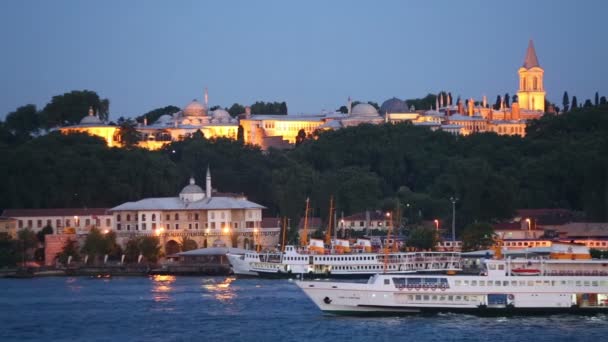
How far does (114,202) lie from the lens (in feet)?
308

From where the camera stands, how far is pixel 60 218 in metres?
87.4

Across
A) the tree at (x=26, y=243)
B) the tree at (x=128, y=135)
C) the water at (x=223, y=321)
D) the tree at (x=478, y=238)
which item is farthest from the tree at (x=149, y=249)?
the tree at (x=128, y=135)

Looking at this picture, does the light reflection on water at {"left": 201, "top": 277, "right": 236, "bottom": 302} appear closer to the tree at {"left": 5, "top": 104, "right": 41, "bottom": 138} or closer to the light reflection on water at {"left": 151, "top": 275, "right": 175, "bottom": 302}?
the light reflection on water at {"left": 151, "top": 275, "right": 175, "bottom": 302}

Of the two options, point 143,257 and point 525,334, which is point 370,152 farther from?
point 525,334

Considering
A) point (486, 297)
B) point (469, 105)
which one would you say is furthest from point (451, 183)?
point (469, 105)

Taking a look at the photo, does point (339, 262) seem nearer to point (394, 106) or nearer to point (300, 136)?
point (300, 136)

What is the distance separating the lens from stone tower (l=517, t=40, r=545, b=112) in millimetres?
157875

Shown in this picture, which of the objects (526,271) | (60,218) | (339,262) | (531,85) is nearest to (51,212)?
(60,218)

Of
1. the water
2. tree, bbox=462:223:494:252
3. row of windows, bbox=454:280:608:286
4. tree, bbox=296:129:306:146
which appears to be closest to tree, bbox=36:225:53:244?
the water

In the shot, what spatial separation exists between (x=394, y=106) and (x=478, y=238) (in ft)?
224

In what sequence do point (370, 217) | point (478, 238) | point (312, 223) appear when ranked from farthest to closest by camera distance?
point (370, 217) → point (312, 223) → point (478, 238)

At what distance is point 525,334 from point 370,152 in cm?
5857

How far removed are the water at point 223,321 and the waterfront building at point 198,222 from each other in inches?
701

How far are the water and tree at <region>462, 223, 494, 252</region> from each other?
12400mm
